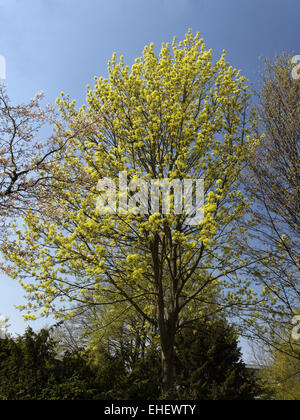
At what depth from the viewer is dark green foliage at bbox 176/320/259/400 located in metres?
8.38

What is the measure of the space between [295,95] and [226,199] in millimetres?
3382

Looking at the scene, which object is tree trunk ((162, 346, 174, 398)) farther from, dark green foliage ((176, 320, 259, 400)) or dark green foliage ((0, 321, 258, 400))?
dark green foliage ((176, 320, 259, 400))

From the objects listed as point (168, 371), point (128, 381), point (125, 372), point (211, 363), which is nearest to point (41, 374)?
point (128, 381)

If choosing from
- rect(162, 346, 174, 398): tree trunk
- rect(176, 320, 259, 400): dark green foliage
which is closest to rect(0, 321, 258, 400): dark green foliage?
rect(176, 320, 259, 400): dark green foliage

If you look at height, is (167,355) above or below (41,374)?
above

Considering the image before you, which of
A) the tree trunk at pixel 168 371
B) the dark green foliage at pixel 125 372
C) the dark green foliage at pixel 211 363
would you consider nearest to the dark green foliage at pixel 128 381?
the dark green foliage at pixel 125 372

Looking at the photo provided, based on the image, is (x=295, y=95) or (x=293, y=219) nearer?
(x=293, y=219)

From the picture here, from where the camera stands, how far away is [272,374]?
14.8 meters

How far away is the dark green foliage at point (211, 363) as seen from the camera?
8.38 m

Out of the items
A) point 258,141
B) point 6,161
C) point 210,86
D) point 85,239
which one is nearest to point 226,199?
point 258,141

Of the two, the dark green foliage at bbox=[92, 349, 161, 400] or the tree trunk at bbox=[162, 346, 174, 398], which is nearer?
the dark green foliage at bbox=[92, 349, 161, 400]

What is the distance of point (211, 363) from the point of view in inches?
359

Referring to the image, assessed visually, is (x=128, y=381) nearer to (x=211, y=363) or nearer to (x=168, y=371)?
(x=168, y=371)

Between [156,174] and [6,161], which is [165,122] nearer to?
[156,174]
